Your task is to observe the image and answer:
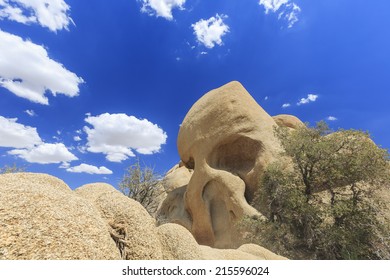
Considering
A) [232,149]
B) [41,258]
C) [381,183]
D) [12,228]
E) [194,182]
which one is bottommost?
[41,258]

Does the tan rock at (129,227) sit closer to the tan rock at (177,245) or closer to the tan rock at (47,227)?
the tan rock at (177,245)

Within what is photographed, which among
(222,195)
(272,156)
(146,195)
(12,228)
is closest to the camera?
(12,228)

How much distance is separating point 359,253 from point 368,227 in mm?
1173

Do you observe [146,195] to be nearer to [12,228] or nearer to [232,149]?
[232,149]

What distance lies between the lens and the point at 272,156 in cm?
1675

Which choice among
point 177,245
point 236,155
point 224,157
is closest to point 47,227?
point 177,245

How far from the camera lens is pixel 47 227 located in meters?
3.14

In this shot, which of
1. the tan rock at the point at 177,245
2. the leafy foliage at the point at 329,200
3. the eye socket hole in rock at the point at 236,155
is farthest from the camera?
the eye socket hole in rock at the point at 236,155

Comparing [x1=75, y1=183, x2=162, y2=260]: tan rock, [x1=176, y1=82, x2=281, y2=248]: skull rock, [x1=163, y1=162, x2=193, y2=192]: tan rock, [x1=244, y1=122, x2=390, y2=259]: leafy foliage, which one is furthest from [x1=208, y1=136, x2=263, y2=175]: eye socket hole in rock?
[x1=75, y1=183, x2=162, y2=260]: tan rock

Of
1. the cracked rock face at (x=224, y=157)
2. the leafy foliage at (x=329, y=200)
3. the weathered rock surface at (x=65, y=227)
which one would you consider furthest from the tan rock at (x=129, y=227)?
the cracked rock face at (x=224, y=157)

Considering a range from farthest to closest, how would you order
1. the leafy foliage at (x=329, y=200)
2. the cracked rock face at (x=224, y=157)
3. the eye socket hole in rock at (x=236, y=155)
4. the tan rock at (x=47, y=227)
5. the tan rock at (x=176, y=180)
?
the tan rock at (x=176, y=180), the eye socket hole in rock at (x=236, y=155), the cracked rock face at (x=224, y=157), the leafy foliage at (x=329, y=200), the tan rock at (x=47, y=227)

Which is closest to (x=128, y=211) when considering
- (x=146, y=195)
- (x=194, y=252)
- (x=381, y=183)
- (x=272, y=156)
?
(x=194, y=252)

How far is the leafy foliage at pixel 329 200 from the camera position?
11141mm

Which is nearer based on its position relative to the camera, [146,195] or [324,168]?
[324,168]
